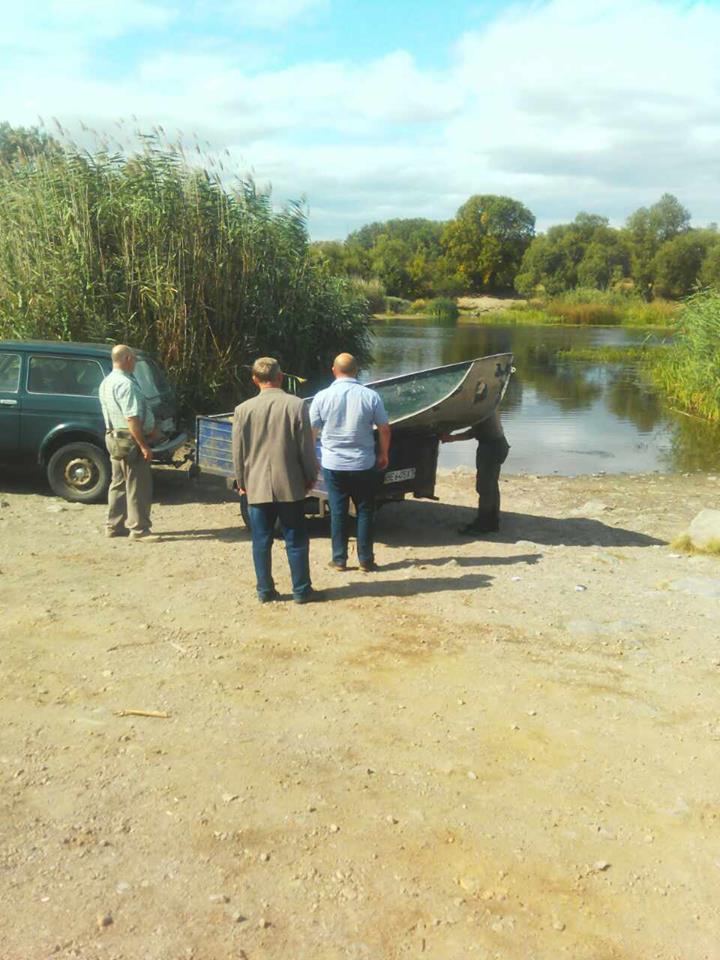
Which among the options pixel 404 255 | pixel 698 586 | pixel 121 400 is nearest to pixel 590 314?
pixel 404 255

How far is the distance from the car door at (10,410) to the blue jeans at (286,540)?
505cm

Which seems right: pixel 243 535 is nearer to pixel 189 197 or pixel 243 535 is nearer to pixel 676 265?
pixel 189 197

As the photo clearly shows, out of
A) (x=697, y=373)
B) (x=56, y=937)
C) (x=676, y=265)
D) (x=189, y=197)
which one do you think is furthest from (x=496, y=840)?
(x=676, y=265)

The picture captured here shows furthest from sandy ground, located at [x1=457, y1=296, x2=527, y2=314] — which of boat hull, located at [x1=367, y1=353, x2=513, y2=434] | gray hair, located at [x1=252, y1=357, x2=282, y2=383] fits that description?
gray hair, located at [x1=252, y1=357, x2=282, y2=383]

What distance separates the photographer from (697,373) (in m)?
24.6

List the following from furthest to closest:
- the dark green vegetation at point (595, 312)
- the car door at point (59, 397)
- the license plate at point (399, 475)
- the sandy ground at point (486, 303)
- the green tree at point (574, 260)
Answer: the green tree at point (574, 260), the sandy ground at point (486, 303), the dark green vegetation at point (595, 312), the car door at point (59, 397), the license plate at point (399, 475)

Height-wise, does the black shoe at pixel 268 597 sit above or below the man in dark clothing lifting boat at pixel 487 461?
below

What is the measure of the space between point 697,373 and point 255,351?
1301 cm

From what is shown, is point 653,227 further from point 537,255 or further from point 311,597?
point 311,597

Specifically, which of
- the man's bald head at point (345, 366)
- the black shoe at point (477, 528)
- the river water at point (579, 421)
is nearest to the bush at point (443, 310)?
the river water at point (579, 421)

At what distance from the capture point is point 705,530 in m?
9.70

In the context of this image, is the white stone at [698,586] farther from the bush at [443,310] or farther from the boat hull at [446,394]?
the bush at [443,310]

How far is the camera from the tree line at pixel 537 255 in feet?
299

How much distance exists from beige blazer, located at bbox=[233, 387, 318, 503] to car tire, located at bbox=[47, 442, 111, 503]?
175 inches
